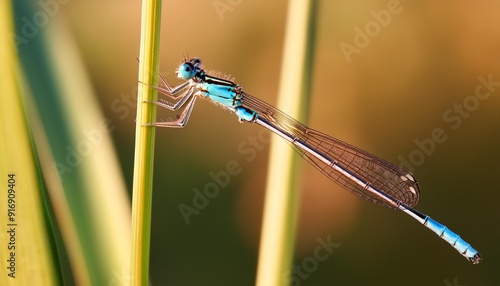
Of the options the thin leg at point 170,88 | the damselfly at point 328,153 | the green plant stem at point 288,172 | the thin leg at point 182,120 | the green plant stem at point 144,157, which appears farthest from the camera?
the damselfly at point 328,153

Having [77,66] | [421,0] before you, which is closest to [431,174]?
[421,0]

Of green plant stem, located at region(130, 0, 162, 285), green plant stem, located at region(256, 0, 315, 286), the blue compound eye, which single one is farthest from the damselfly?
green plant stem, located at region(130, 0, 162, 285)

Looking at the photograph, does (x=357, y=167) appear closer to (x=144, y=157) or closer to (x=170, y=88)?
(x=170, y=88)

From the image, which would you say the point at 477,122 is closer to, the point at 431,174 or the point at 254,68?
the point at 431,174

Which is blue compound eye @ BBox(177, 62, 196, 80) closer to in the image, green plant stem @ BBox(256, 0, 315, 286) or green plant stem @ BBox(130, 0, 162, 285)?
green plant stem @ BBox(256, 0, 315, 286)

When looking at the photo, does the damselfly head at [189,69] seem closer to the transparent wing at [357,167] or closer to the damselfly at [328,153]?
the damselfly at [328,153]

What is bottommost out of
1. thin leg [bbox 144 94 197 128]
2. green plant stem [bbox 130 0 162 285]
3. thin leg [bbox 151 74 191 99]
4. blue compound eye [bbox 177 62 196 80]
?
green plant stem [bbox 130 0 162 285]

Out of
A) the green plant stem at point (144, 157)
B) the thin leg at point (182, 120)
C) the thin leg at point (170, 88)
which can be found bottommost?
the green plant stem at point (144, 157)

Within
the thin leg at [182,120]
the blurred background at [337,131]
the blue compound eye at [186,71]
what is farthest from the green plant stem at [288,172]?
the blurred background at [337,131]
